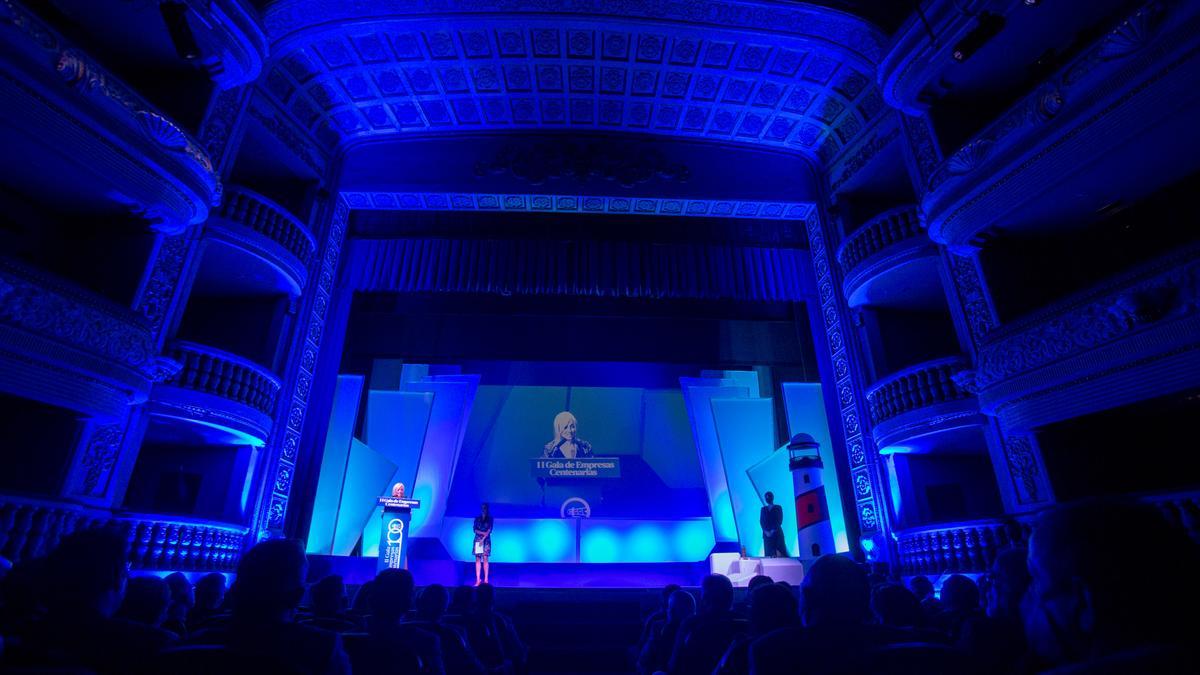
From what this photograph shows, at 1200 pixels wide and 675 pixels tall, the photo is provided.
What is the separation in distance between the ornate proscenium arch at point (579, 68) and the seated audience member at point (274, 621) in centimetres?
867

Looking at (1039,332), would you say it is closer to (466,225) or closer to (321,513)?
(466,225)

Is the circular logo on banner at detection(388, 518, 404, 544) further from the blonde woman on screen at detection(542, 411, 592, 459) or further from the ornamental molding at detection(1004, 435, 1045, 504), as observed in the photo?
the ornamental molding at detection(1004, 435, 1045, 504)

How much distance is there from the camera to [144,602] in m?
2.67

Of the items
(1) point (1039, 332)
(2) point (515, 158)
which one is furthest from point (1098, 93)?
(2) point (515, 158)

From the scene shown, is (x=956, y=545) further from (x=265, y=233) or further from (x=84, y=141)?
(x=84, y=141)

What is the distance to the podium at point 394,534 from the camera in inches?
335

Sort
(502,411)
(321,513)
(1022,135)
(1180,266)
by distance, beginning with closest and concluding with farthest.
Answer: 1. (1180,266)
2. (1022,135)
3. (321,513)
4. (502,411)

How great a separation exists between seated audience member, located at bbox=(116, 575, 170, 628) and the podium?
6166 mm

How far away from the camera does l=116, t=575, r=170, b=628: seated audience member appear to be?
2.64m

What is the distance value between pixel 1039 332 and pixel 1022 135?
2.12 metres

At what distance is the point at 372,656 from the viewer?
247 cm

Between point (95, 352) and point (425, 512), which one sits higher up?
point (95, 352)

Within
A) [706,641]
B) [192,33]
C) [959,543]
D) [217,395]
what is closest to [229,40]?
[192,33]

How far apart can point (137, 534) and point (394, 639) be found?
211 inches
